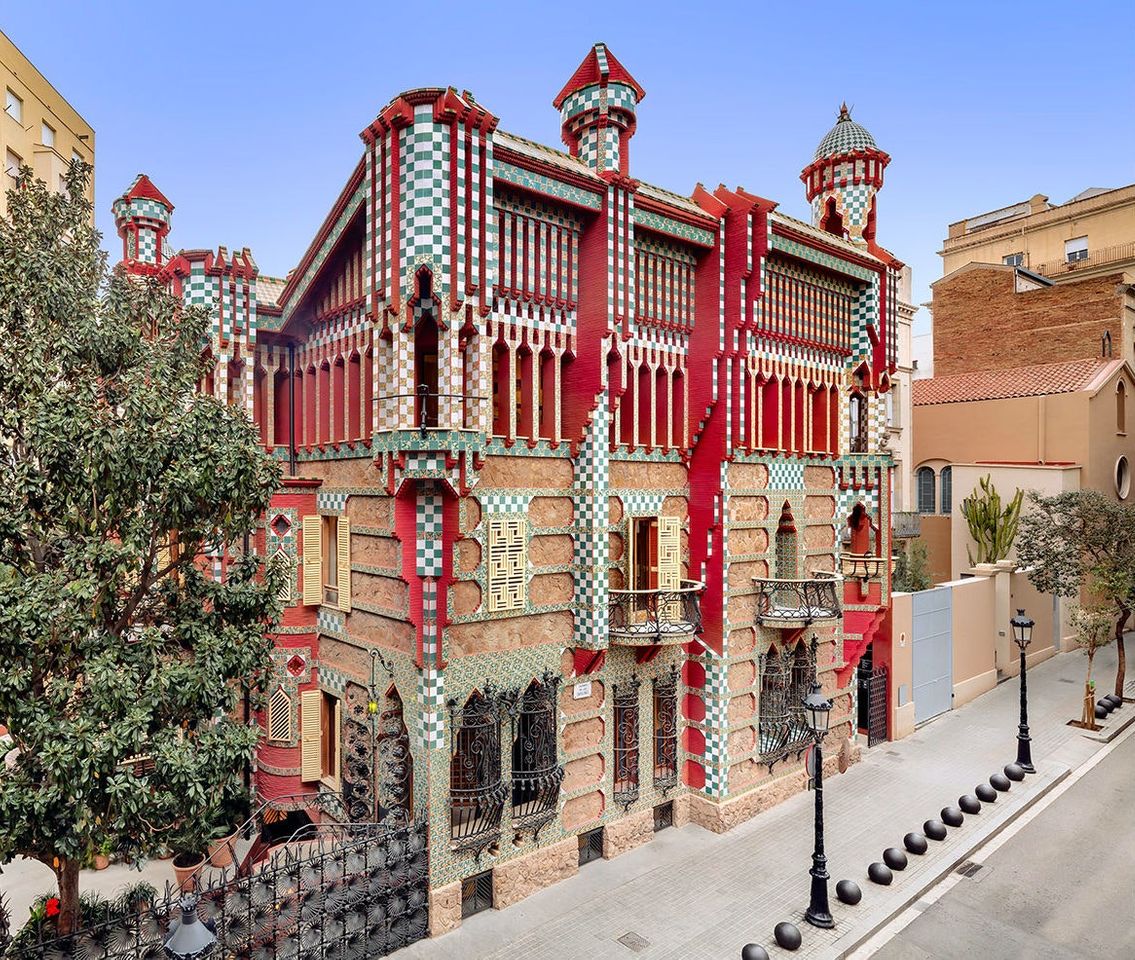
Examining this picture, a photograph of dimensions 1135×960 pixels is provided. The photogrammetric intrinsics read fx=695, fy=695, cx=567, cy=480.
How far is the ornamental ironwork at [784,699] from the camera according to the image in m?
15.7

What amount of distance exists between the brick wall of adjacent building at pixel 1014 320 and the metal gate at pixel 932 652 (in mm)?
18884

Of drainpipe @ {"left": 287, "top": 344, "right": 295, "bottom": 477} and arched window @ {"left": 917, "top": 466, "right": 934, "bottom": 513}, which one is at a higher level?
drainpipe @ {"left": 287, "top": 344, "right": 295, "bottom": 477}

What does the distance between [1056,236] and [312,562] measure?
46751mm

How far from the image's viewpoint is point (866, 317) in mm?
17953

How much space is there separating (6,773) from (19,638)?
1.67 meters

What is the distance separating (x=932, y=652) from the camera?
20922 millimetres

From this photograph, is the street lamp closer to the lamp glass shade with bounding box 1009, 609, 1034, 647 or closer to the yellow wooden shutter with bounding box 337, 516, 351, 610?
the yellow wooden shutter with bounding box 337, 516, 351, 610

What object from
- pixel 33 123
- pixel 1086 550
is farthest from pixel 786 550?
pixel 33 123

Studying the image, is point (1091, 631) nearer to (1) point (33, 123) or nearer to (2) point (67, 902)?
(2) point (67, 902)

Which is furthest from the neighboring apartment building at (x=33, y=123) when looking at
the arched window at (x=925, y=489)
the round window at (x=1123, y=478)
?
the round window at (x=1123, y=478)

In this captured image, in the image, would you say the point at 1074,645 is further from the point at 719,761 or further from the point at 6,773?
the point at 6,773

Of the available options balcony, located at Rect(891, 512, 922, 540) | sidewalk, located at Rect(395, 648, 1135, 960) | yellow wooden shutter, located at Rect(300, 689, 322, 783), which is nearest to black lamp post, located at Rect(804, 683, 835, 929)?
sidewalk, located at Rect(395, 648, 1135, 960)

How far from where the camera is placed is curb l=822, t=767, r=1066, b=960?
10812 mm

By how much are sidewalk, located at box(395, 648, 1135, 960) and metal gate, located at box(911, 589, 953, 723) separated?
1.61 m
